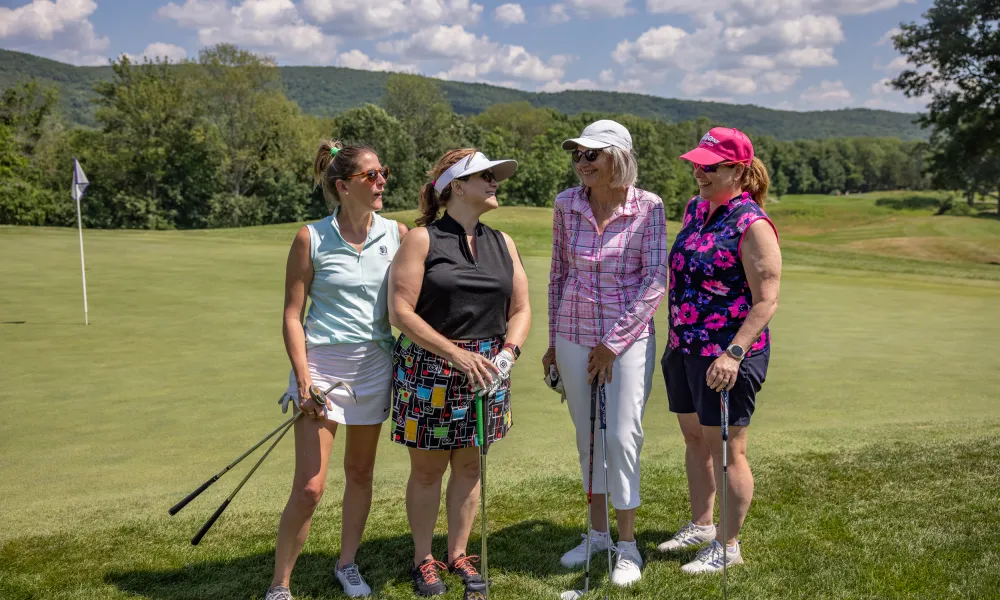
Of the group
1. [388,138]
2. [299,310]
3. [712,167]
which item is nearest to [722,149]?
[712,167]

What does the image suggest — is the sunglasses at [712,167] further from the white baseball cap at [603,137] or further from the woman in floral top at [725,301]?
the white baseball cap at [603,137]

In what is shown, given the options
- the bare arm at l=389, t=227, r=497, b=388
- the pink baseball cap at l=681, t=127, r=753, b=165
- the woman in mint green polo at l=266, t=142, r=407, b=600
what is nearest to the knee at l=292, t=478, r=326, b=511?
the woman in mint green polo at l=266, t=142, r=407, b=600

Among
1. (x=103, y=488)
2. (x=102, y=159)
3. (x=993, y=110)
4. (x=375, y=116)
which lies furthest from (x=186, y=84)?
(x=103, y=488)

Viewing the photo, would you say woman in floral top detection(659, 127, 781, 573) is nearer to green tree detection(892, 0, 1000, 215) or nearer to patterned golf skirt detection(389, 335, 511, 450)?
patterned golf skirt detection(389, 335, 511, 450)

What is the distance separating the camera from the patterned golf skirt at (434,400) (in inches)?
129

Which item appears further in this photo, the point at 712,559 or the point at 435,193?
the point at 712,559

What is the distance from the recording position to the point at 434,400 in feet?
10.8

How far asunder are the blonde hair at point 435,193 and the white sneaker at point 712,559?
1.82 meters

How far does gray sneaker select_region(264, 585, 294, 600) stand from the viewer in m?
3.23

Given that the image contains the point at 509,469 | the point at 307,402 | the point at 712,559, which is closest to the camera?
the point at 307,402

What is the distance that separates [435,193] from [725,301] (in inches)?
48.7

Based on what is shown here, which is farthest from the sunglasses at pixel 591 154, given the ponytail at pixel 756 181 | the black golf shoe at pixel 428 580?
the black golf shoe at pixel 428 580

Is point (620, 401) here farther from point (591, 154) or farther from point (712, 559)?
point (591, 154)

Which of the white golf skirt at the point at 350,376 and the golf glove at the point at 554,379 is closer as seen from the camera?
the white golf skirt at the point at 350,376
